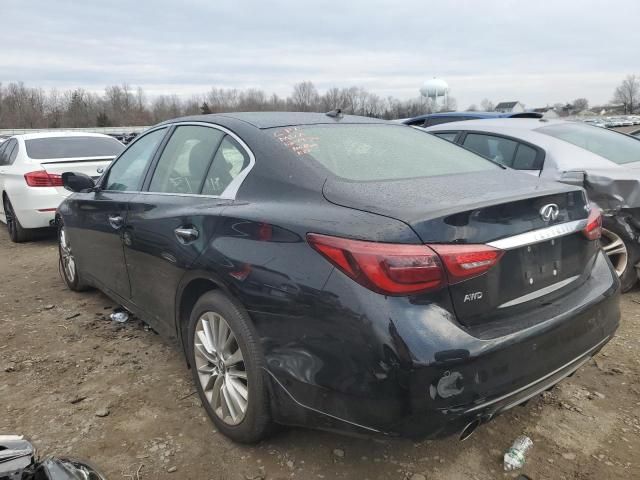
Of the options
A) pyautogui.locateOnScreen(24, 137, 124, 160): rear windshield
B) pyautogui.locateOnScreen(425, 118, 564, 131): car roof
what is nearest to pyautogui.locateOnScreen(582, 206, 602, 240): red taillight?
pyautogui.locateOnScreen(425, 118, 564, 131): car roof

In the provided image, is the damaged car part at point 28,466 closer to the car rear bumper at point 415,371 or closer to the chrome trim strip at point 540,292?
the car rear bumper at point 415,371

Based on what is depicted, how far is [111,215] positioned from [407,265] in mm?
2455

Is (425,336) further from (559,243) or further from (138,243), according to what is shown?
(138,243)

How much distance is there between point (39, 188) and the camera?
267 inches

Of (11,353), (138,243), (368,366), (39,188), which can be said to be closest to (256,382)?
(368,366)

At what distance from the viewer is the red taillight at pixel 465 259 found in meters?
1.87

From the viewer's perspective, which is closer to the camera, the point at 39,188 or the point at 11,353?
the point at 11,353

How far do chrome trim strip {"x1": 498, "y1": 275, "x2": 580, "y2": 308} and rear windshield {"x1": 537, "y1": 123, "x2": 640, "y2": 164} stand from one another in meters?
3.09

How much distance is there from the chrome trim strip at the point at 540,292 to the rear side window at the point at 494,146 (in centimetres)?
289

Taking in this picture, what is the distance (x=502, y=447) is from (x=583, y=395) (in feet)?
2.47

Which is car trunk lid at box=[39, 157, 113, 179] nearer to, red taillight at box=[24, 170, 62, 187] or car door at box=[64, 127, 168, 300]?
red taillight at box=[24, 170, 62, 187]

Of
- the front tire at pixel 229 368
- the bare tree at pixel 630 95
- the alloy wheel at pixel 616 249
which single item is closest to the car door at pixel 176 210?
the front tire at pixel 229 368

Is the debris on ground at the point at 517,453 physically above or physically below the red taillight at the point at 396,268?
below

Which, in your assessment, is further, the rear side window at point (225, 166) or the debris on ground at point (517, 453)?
the rear side window at point (225, 166)
